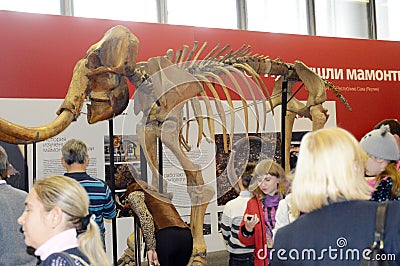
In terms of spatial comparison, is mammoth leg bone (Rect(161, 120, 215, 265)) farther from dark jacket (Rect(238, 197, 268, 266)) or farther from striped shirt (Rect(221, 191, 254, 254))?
dark jacket (Rect(238, 197, 268, 266))

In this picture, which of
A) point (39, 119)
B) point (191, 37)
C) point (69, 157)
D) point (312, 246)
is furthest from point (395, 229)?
point (191, 37)

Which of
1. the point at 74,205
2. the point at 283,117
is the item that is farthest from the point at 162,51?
the point at 74,205

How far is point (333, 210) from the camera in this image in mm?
2232

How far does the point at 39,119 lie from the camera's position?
6820 mm

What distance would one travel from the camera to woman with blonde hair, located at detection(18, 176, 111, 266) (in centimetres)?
230

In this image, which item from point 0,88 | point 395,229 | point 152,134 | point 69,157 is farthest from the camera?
point 0,88

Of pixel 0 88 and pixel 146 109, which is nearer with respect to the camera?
pixel 146 109

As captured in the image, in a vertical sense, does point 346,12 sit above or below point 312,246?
above

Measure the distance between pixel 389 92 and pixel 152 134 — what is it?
588cm

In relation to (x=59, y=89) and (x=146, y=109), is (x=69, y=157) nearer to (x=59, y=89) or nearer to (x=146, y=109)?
(x=146, y=109)

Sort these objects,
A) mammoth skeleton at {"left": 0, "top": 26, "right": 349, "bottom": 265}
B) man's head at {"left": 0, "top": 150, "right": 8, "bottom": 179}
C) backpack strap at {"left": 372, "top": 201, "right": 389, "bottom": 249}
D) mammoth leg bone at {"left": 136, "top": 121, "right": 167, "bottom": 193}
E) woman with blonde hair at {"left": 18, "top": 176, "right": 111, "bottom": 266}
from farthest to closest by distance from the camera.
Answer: mammoth leg bone at {"left": 136, "top": 121, "right": 167, "bottom": 193} → mammoth skeleton at {"left": 0, "top": 26, "right": 349, "bottom": 265} → man's head at {"left": 0, "top": 150, "right": 8, "bottom": 179} → woman with blonde hair at {"left": 18, "top": 176, "right": 111, "bottom": 266} → backpack strap at {"left": 372, "top": 201, "right": 389, "bottom": 249}

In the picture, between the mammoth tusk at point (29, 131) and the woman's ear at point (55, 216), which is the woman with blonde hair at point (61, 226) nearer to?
the woman's ear at point (55, 216)

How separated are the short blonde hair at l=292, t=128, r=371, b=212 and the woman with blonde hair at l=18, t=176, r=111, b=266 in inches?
28.6

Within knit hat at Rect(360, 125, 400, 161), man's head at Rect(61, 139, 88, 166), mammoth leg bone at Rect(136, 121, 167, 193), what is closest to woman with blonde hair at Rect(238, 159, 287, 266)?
mammoth leg bone at Rect(136, 121, 167, 193)
